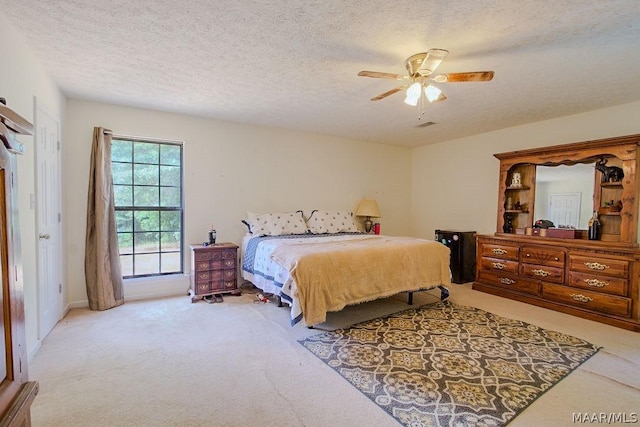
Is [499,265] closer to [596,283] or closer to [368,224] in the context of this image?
[596,283]

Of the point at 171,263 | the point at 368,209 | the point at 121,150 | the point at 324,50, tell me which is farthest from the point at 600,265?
the point at 121,150

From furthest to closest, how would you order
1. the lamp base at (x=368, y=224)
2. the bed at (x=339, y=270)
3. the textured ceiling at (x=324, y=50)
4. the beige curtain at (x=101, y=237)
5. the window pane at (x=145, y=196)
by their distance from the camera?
the lamp base at (x=368, y=224) < the window pane at (x=145, y=196) < the beige curtain at (x=101, y=237) < the bed at (x=339, y=270) < the textured ceiling at (x=324, y=50)

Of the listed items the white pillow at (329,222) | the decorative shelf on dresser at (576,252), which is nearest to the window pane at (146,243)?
the white pillow at (329,222)

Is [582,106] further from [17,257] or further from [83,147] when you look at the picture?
[83,147]

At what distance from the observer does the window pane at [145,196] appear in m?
4.04

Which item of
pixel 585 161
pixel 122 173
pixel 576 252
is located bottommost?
pixel 576 252

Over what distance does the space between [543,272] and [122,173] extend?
550 centimetres

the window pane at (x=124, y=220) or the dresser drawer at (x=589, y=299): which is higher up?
the window pane at (x=124, y=220)

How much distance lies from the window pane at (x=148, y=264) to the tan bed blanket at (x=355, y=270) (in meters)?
1.95

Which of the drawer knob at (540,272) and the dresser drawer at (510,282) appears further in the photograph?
the dresser drawer at (510,282)

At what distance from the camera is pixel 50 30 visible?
7.19 feet

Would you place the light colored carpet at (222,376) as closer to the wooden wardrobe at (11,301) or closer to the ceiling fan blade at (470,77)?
the wooden wardrobe at (11,301)

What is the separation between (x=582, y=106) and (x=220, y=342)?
4.83 metres

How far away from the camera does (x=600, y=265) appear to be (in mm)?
3342
